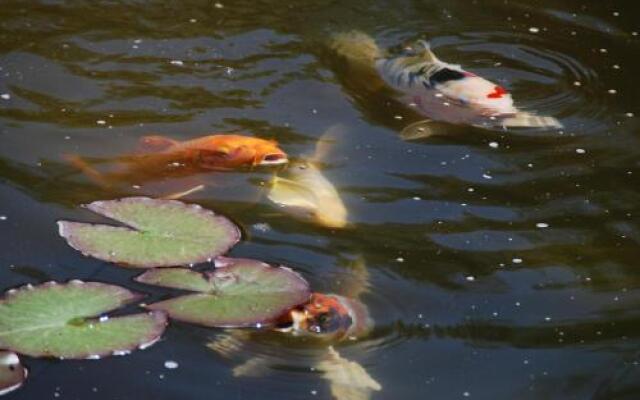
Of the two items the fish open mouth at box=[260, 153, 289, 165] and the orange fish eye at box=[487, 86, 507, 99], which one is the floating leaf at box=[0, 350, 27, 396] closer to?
the fish open mouth at box=[260, 153, 289, 165]

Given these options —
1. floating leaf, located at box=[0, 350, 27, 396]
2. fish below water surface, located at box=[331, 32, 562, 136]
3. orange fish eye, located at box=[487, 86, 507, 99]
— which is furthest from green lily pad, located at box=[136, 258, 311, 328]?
orange fish eye, located at box=[487, 86, 507, 99]

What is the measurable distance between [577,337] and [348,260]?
0.48 metres

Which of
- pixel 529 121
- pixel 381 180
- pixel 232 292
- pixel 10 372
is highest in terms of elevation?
pixel 529 121

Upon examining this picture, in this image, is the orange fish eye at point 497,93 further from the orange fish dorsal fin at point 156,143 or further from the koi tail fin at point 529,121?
the orange fish dorsal fin at point 156,143

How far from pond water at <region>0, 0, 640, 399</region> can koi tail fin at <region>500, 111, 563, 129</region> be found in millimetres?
35

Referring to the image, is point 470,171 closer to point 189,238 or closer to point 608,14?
point 189,238

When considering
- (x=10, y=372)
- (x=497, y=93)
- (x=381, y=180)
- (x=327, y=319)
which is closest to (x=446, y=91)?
(x=497, y=93)

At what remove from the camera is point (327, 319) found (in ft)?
7.25

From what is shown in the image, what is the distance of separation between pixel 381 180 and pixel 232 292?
0.60m

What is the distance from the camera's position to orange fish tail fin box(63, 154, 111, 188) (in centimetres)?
263

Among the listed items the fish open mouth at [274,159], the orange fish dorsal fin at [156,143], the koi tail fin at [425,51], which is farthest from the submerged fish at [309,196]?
the koi tail fin at [425,51]

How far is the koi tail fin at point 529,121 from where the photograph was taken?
3008mm

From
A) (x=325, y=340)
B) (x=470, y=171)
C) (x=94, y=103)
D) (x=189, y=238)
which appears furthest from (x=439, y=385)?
(x=94, y=103)

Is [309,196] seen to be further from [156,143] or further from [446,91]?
[446,91]
